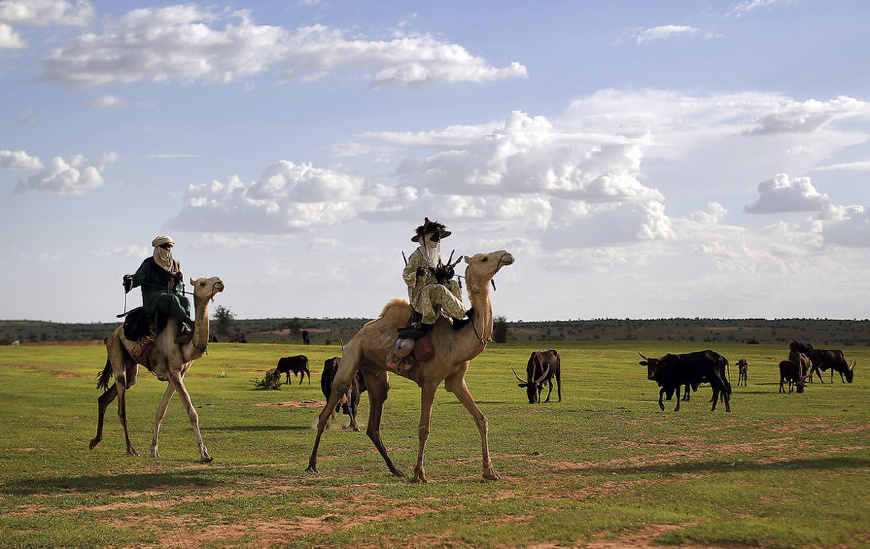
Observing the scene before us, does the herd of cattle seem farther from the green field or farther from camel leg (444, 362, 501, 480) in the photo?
camel leg (444, 362, 501, 480)

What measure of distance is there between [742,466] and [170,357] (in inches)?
384

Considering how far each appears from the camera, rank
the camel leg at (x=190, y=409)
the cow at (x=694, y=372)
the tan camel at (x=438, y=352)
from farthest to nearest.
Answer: the cow at (x=694, y=372)
the camel leg at (x=190, y=409)
the tan camel at (x=438, y=352)

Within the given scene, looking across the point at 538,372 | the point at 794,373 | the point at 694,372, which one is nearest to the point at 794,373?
the point at 794,373

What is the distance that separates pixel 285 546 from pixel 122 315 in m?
8.23

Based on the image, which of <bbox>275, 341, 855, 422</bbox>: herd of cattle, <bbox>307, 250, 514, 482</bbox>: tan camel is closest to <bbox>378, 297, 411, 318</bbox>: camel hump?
<bbox>307, 250, 514, 482</bbox>: tan camel

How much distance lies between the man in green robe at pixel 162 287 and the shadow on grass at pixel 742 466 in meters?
7.35

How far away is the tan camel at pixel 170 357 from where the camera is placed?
13.4m

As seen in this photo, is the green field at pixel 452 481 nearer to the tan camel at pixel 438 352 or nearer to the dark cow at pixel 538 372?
the tan camel at pixel 438 352

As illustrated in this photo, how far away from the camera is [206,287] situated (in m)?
13.2

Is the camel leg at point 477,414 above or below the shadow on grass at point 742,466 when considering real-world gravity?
above

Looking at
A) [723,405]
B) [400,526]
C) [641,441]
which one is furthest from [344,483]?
[723,405]

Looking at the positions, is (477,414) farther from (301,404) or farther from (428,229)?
(301,404)

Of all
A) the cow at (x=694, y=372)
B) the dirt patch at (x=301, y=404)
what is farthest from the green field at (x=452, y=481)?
the dirt patch at (x=301, y=404)

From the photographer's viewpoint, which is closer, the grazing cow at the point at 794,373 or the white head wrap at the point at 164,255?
the white head wrap at the point at 164,255
